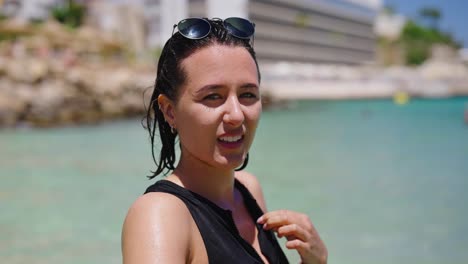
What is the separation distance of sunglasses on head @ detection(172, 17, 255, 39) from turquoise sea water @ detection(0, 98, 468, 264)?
3.99 metres

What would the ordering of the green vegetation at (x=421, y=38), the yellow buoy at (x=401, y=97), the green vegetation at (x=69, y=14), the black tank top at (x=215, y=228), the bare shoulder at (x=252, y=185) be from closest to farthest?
the black tank top at (x=215, y=228) < the bare shoulder at (x=252, y=185) < the green vegetation at (x=69, y=14) < the yellow buoy at (x=401, y=97) < the green vegetation at (x=421, y=38)

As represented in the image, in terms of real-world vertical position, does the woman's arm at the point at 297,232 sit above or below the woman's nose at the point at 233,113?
below

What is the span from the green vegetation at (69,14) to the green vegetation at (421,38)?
58.1m

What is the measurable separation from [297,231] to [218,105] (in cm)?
44

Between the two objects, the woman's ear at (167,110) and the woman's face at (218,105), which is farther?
the woman's ear at (167,110)

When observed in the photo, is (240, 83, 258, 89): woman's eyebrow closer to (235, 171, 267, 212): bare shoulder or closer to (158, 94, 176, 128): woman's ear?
(158, 94, 176, 128): woman's ear

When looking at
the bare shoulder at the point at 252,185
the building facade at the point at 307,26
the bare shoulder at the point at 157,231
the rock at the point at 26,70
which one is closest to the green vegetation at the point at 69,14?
the building facade at the point at 307,26

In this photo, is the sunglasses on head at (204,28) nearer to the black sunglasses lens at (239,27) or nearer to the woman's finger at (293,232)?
the black sunglasses lens at (239,27)

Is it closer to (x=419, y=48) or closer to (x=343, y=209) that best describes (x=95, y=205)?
(x=343, y=209)

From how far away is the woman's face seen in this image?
4.52 feet

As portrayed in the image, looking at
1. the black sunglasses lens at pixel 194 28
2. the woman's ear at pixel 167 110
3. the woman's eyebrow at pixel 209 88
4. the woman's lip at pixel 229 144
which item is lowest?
the woman's lip at pixel 229 144

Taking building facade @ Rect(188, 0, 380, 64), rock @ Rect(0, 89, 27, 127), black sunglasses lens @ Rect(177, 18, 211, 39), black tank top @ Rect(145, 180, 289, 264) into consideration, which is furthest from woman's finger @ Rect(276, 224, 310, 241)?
building facade @ Rect(188, 0, 380, 64)

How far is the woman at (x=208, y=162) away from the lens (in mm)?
1241

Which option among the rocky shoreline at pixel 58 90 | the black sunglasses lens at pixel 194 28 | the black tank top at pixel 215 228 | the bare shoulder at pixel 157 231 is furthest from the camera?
the rocky shoreline at pixel 58 90
